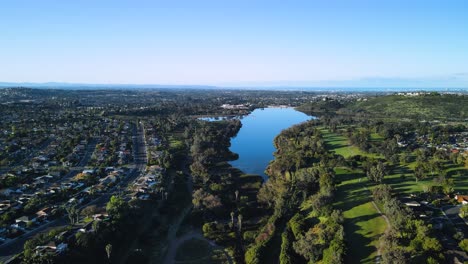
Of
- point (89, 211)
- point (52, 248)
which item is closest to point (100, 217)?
point (89, 211)

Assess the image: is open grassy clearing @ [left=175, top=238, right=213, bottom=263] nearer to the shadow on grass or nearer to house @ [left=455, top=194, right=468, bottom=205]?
the shadow on grass

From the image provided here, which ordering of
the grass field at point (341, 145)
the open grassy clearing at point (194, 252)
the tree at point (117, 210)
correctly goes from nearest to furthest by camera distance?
the open grassy clearing at point (194, 252) < the tree at point (117, 210) < the grass field at point (341, 145)

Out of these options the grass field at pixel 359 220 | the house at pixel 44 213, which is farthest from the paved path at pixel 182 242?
the house at pixel 44 213

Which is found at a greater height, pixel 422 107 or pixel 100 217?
pixel 422 107

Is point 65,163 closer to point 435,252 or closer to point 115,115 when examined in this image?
point 435,252

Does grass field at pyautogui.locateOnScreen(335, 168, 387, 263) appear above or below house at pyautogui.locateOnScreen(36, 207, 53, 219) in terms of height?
above

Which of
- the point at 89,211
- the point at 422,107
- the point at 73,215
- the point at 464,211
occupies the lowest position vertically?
the point at 73,215

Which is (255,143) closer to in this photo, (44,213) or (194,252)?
(194,252)

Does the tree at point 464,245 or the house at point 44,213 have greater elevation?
the tree at point 464,245

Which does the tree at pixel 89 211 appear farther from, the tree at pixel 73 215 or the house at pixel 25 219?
the house at pixel 25 219

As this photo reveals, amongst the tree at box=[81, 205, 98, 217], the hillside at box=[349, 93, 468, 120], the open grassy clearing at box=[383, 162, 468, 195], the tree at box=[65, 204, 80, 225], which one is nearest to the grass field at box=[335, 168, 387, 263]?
the open grassy clearing at box=[383, 162, 468, 195]
